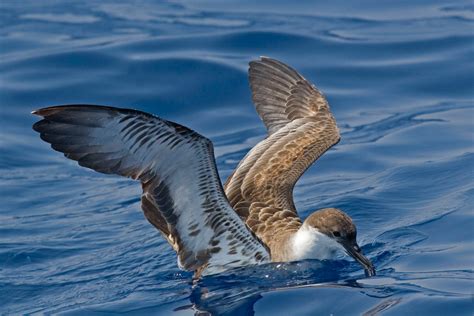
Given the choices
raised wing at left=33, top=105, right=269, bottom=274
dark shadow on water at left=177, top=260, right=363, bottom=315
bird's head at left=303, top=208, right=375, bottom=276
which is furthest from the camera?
bird's head at left=303, top=208, right=375, bottom=276

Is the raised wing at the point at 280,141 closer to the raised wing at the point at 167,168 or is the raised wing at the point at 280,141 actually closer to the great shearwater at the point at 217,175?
the great shearwater at the point at 217,175

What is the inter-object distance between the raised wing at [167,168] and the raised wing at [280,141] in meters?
0.63

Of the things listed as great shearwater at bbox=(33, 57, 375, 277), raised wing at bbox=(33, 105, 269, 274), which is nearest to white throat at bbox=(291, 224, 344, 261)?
great shearwater at bbox=(33, 57, 375, 277)

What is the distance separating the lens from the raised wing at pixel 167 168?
8008 mm

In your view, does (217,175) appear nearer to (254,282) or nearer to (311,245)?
(254,282)

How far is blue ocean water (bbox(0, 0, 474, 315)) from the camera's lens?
912 cm

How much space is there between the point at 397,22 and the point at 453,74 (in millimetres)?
2071

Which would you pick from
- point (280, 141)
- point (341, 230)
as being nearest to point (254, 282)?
point (341, 230)

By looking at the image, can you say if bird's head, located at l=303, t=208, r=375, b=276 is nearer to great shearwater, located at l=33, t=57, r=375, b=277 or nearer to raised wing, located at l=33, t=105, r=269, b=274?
great shearwater, located at l=33, t=57, r=375, b=277

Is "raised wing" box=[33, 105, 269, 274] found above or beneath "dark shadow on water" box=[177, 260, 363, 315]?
above

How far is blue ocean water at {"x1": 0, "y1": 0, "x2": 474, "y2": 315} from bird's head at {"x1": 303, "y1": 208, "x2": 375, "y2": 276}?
22 centimetres

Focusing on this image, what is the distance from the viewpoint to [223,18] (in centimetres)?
1709

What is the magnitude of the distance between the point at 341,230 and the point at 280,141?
5.43 ft

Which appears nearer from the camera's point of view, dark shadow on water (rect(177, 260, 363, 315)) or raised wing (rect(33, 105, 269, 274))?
raised wing (rect(33, 105, 269, 274))
